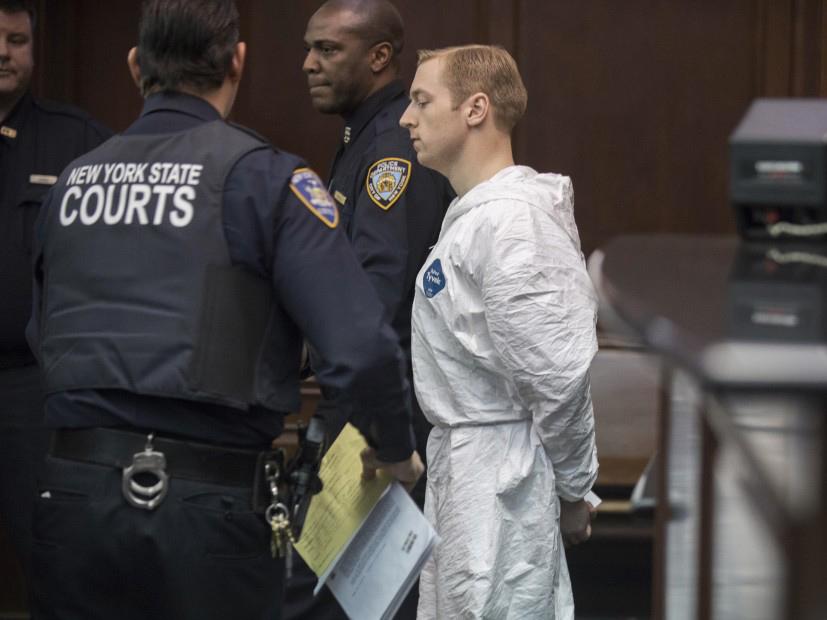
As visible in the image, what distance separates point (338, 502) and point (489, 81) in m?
0.94

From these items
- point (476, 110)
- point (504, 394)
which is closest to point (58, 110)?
point (476, 110)

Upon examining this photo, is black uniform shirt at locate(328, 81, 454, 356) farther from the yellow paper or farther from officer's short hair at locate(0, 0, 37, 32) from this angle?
officer's short hair at locate(0, 0, 37, 32)

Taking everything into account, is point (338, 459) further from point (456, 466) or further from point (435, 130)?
point (435, 130)

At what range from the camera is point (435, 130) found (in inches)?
114

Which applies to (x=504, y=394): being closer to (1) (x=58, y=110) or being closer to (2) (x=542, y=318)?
(2) (x=542, y=318)

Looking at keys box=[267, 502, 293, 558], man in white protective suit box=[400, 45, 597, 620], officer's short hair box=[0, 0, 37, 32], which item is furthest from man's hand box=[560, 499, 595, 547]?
officer's short hair box=[0, 0, 37, 32]

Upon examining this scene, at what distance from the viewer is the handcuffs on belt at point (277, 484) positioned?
2188mm

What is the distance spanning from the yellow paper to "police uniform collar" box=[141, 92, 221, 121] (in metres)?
0.61

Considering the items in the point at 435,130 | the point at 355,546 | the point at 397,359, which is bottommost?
the point at 355,546

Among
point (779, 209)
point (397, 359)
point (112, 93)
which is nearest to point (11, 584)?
point (112, 93)

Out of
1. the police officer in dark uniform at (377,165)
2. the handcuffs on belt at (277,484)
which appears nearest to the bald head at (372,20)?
the police officer in dark uniform at (377,165)

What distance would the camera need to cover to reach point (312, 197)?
89.4 inches

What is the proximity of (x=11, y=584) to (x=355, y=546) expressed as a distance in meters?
2.27

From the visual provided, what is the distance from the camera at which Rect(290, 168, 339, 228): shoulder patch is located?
2.26 meters
